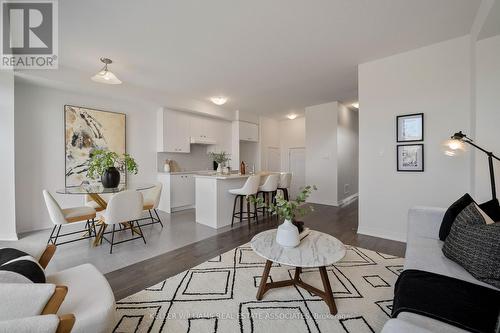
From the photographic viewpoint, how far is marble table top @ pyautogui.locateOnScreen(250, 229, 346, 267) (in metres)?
1.56

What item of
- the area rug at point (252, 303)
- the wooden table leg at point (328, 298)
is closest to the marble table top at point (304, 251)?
the wooden table leg at point (328, 298)

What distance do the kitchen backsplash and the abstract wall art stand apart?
1027 millimetres

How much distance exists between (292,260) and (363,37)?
110 inches

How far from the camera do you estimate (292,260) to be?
1.57 m

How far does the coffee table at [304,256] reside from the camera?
5.14 feet

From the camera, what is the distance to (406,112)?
3.10m

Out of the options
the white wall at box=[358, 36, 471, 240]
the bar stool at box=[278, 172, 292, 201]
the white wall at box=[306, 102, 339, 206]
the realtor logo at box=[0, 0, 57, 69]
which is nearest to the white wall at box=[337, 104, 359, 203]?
the white wall at box=[306, 102, 339, 206]

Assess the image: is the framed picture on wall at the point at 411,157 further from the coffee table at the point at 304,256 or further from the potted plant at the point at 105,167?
the potted plant at the point at 105,167

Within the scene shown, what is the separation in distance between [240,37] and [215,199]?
250 centimetres

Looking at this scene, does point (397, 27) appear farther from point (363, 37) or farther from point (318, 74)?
point (318, 74)

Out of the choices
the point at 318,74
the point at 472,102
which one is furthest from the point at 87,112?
the point at 472,102

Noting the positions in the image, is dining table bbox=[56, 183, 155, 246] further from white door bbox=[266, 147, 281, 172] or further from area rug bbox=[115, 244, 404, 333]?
white door bbox=[266, 147, 281, 172]

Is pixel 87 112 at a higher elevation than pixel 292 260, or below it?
higher

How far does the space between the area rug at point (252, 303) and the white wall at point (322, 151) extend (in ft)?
11.4
